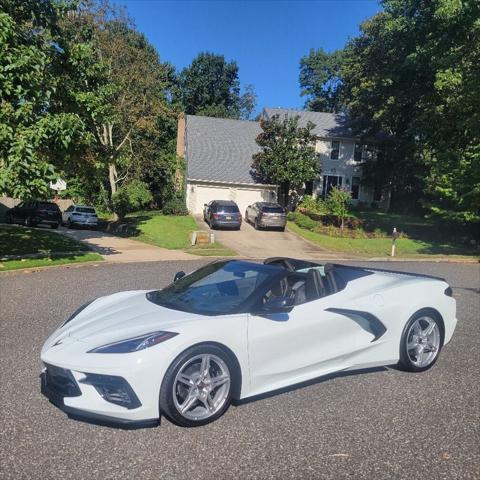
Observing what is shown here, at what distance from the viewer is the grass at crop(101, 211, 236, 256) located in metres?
22.6

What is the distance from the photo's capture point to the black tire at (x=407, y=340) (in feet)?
18.5

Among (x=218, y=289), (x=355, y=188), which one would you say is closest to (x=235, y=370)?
(x=218, y=289)

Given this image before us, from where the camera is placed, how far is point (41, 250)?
1777 centimetres

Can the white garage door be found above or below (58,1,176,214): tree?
below

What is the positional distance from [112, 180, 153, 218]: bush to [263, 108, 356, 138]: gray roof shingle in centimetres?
1313

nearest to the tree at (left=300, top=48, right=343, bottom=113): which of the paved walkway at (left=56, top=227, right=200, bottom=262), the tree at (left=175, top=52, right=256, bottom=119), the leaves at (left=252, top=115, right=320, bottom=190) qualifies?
the tree at (left=175, top=52, right=256, bottom=119)

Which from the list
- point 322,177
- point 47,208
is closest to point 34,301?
point 47,208

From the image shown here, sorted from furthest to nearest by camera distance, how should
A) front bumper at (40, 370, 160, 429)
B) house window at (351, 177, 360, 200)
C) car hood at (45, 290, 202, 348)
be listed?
house window at (351, 177, 360, 200) → car hood at (45, 290, 202, 348) → front bumper at (40, 370, 160, 429)

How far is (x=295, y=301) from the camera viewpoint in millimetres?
5023

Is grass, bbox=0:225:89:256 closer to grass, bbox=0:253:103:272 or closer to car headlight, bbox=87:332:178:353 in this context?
grass, bbox=0:253:103:272

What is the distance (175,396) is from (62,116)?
10.9 m

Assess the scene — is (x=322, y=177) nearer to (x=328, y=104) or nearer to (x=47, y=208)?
(x=47, y=208)

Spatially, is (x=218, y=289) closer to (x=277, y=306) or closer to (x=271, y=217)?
(x=277, y=306)

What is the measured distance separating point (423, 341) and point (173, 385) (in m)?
3.16
